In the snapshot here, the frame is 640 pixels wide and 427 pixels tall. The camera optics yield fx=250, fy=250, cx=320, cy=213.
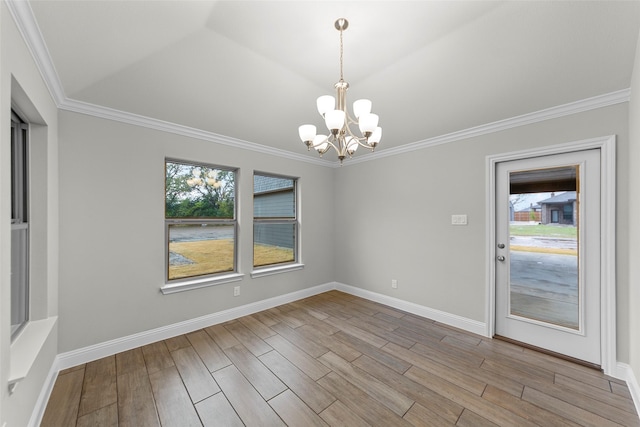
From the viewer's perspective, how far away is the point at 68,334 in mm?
2219

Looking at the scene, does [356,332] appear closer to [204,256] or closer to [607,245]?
[204,256]

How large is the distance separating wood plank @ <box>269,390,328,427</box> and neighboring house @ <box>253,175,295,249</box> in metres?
2.11

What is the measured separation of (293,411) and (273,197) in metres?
2.76

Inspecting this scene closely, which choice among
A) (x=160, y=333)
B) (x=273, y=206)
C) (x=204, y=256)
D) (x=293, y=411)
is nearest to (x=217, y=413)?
(x=293, y=411)

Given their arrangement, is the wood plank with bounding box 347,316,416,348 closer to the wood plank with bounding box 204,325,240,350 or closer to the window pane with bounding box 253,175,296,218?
the wood plank with bounding box 204,325,240,350

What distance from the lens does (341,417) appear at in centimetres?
170

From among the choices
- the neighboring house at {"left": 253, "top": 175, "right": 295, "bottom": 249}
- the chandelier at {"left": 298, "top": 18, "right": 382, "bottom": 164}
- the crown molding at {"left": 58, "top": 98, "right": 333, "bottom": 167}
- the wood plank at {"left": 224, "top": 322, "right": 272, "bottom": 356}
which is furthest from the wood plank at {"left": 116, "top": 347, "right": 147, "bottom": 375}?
the chandelier at {"left": 298, "top": 18, "right": 382, "bottom": 164}

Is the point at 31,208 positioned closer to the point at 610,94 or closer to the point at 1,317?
the point at 1,317

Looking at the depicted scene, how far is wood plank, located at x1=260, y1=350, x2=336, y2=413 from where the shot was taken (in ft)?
6.03

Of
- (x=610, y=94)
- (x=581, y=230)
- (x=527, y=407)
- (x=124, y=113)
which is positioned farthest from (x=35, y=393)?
(x=610, y=94)

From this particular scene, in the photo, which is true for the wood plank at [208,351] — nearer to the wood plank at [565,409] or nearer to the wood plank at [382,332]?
the wood plank at [382,332]

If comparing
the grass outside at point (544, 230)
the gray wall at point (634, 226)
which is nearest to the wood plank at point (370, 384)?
the gray wall at point (634, 226)

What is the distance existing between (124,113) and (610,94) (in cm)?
441

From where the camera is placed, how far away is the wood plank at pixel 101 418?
1.63 metres
